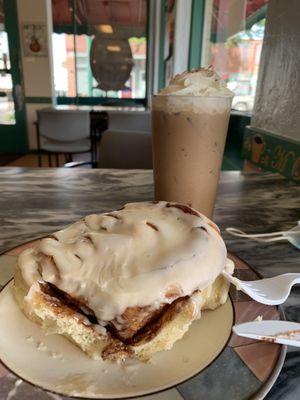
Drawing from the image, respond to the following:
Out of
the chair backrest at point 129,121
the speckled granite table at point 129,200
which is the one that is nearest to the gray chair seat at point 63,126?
the chair backrest at point 129,121

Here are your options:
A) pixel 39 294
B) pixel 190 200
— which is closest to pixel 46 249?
pixel 39 294

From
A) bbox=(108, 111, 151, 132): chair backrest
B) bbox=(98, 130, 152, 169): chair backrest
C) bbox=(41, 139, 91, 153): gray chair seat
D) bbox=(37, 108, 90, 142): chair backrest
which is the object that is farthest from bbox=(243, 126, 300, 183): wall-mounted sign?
bbox=(41, 139, 91, 153): gray chair seat

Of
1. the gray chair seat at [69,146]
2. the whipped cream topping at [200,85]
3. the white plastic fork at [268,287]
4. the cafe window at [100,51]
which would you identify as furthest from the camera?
the cafe window at [100,51]

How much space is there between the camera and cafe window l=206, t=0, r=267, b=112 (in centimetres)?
228

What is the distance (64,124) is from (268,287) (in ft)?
11.2

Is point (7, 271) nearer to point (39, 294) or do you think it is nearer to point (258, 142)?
→ point (39, 294)

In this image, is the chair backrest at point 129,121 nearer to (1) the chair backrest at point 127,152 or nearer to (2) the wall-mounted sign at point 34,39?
(1) the chair backrest at point 127,152

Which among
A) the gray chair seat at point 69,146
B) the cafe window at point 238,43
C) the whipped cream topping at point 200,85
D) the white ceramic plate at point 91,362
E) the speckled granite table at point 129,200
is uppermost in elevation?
the cafe window at point 238,43

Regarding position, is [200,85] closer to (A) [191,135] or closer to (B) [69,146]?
(A) [191,135]

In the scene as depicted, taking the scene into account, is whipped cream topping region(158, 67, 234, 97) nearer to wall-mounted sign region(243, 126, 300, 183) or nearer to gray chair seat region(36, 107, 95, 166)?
wall-mounted sign region(243, 126, 300, 183)

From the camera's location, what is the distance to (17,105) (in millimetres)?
5398

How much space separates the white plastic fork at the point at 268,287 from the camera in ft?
1.50

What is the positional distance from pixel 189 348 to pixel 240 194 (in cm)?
78

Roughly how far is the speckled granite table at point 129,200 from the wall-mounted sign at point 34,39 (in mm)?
4460
